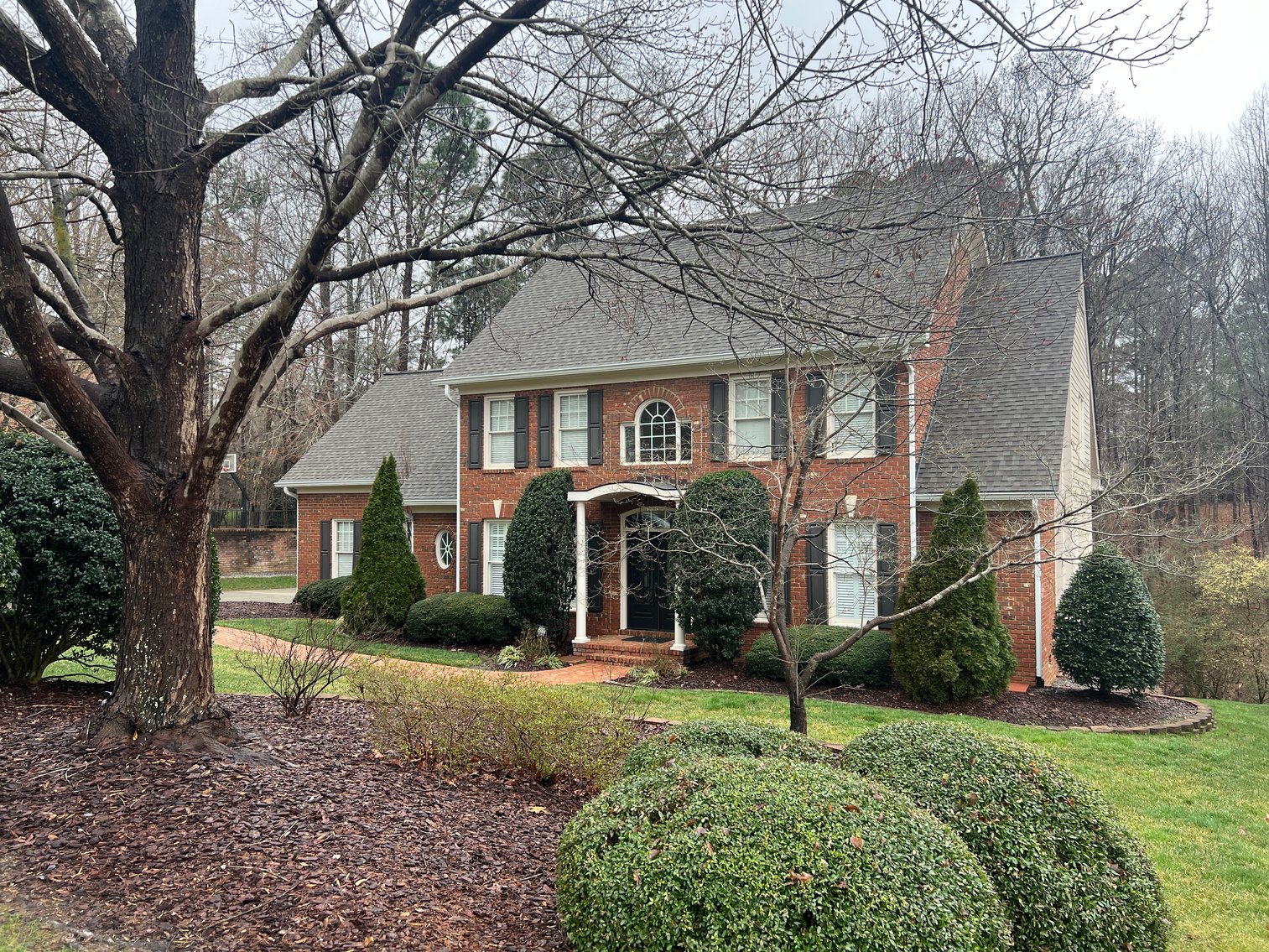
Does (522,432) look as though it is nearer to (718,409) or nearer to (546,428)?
(546,428)

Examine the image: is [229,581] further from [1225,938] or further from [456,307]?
[1225,938]

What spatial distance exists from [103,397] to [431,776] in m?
3.37

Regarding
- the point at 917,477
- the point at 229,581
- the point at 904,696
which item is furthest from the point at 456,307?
the point at 904,696

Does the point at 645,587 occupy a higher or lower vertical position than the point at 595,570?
lower

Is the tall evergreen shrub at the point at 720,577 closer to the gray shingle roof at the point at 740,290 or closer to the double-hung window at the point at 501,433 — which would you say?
the gray shingle roof at the point at 740,290

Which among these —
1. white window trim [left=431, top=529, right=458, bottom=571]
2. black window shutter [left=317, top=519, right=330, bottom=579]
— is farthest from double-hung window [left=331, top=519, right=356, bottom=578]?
white window trim [left=431, top=529, right=458, bottom=571]

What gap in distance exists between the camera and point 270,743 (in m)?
5.82

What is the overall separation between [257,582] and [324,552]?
449 inches

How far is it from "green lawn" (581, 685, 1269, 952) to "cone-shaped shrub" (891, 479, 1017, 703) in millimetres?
762

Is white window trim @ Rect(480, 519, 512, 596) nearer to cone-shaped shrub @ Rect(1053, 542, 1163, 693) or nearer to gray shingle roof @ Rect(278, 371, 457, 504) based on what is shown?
gray shingle roof @ Rect(278, 371, 457, 504)

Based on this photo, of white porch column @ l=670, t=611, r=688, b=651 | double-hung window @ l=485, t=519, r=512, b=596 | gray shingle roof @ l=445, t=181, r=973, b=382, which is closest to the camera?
gray shingle roof @ l=445, t=181, r=973, b=382

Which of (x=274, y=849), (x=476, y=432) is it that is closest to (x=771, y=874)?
(x=274, y=849)

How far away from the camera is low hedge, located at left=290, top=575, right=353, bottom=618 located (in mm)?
17375

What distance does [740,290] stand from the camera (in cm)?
497
